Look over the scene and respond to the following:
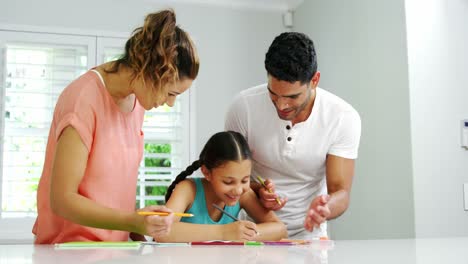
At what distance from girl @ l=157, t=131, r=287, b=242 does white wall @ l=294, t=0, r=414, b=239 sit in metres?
1.21

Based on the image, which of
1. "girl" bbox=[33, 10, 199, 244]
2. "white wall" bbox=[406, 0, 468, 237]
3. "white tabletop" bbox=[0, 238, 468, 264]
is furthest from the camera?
"white wall" bbox=[406, 0, 468, 237]

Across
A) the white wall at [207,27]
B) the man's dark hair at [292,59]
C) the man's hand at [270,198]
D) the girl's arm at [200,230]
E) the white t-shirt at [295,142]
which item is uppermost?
the white wall at [207,27]

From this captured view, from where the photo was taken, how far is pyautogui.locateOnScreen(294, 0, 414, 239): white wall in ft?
9.20

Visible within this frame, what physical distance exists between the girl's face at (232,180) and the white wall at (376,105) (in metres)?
1.27

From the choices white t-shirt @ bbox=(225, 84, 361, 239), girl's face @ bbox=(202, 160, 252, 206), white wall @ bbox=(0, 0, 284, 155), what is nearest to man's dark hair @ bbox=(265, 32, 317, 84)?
white t-shirt @ bbox=(225, 84, 361, 239)

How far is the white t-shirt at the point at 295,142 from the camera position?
1.82m

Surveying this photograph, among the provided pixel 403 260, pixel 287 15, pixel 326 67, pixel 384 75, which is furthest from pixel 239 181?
pixel 287 15

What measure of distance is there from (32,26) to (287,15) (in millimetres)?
1810

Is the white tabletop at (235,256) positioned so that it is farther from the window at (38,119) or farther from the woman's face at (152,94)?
the window at (38,119)

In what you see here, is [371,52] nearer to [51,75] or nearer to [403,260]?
[51,75]

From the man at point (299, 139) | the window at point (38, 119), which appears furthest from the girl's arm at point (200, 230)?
the window at point (38, 119)

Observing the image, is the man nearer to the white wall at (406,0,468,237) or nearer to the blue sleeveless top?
the blue sleeveless top

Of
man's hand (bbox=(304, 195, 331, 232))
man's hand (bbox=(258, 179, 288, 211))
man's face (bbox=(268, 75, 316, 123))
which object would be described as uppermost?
man's face (bbox=(268, 75, 316, 123))

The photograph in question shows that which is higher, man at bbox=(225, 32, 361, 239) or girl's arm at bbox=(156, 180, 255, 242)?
man at bbox=(225, 32, 361, 239)
